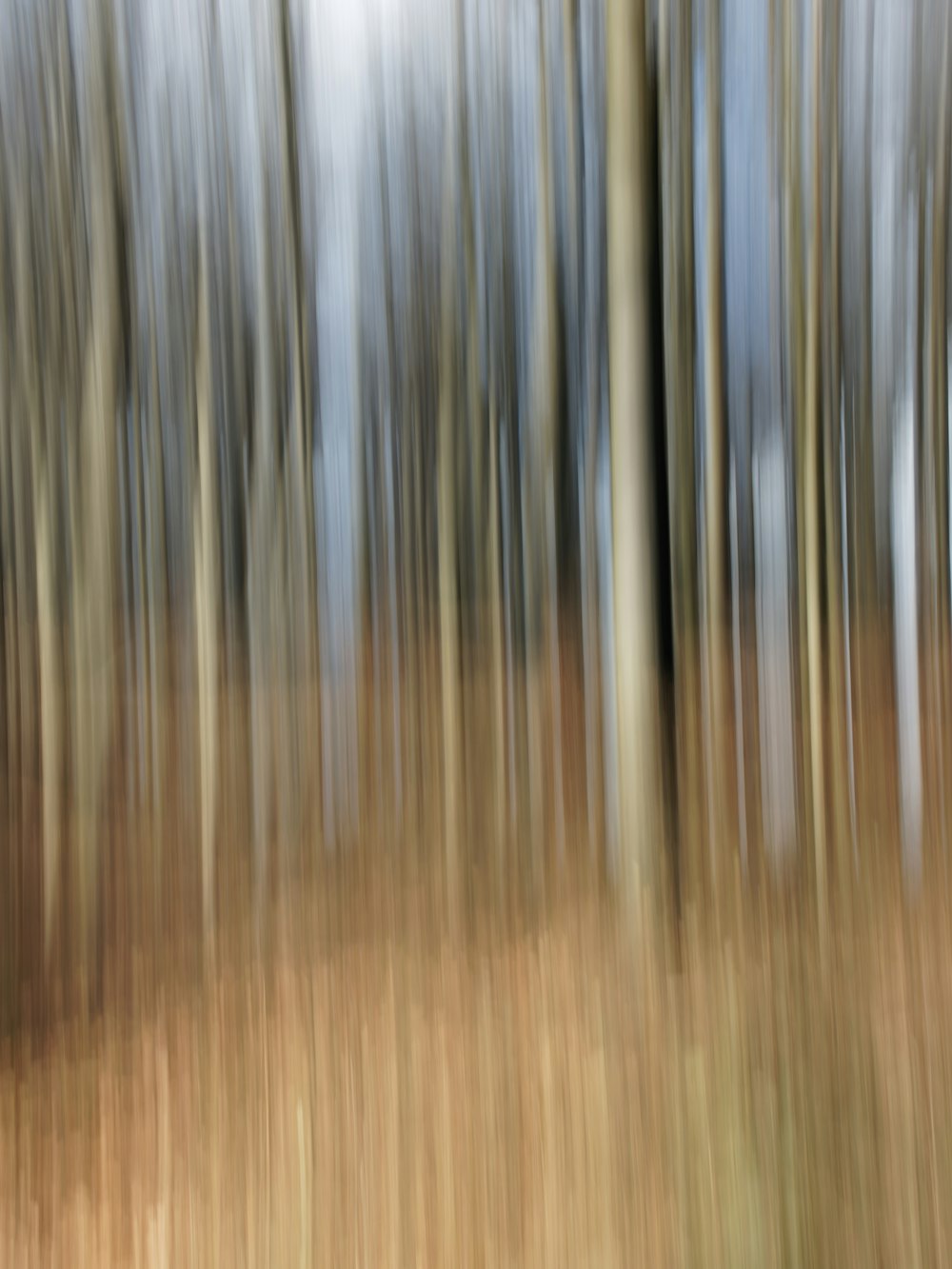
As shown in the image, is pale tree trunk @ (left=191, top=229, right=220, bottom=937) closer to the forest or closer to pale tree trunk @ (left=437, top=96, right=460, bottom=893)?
the forest

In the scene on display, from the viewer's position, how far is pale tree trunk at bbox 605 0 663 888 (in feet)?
1.39

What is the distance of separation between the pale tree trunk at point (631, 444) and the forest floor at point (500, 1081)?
28 millimetres

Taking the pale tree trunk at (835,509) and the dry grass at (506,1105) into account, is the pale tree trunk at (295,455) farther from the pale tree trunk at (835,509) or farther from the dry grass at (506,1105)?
the pale tree trunk at (835,509)

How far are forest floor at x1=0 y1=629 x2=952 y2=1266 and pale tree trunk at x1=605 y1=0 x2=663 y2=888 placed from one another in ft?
0.09

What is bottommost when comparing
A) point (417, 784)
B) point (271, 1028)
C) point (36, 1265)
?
point (36, 1265)

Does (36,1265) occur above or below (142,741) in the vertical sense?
below

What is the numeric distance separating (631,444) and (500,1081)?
0.28 m

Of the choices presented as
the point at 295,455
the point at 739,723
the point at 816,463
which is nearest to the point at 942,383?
the point at 816,463

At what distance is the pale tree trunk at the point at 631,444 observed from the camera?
1.39 feet

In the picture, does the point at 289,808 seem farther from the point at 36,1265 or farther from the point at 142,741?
the point at 36,1265

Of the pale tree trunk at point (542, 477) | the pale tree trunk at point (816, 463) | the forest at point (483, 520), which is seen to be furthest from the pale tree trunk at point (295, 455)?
the pale tree trunk at point (816, 463)

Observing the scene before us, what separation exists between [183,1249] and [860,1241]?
0.29 meters

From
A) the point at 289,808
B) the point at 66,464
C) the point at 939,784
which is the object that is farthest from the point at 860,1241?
the point at 66,464

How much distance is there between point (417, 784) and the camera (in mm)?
451
